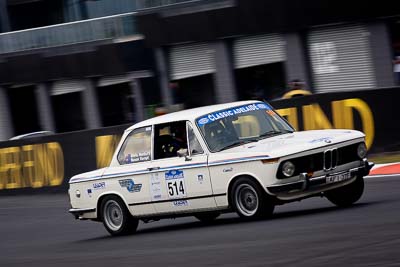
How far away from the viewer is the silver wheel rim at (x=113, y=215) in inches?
529

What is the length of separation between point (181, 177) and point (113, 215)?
5.33 feet

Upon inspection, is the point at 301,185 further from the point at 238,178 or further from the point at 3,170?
the point at 3,170

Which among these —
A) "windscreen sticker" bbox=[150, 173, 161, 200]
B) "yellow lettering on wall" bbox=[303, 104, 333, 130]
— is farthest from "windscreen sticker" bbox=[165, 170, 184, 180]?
"yellow lettering on wall" bbox=[303, 104, 333, 130]

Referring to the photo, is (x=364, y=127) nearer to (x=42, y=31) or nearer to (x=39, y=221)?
(x=39, y=221)

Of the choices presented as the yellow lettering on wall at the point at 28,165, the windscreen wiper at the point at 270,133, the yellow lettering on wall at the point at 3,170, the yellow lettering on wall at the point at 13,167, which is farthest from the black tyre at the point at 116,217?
the yellow lettering on wall at the point at 3,170

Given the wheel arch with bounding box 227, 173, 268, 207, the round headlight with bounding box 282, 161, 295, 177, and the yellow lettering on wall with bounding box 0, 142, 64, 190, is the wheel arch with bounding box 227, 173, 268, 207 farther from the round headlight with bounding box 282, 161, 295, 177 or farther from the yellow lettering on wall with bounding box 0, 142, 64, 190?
the yellow lettering on wall with bounding box 0, 142, 64, 190

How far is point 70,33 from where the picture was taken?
124ft

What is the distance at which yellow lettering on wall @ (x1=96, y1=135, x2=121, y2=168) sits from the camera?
22219 millimetres

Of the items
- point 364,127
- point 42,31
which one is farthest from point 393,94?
point 42,31

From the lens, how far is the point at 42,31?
3894 cm

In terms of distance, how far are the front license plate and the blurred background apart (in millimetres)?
7278

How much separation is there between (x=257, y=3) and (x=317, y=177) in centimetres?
1870

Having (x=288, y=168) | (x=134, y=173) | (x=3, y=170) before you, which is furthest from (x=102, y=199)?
(x=3, y=170)

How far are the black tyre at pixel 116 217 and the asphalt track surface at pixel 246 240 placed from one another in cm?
20
